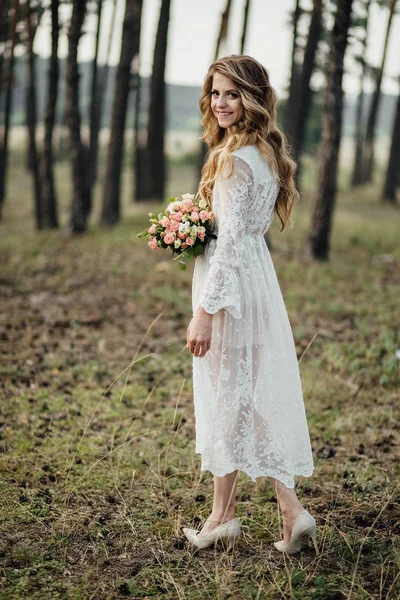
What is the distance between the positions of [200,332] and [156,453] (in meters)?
1.98

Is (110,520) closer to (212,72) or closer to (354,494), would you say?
(354,494)

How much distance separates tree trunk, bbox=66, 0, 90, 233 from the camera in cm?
1365

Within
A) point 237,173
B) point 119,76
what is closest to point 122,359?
point 237,173

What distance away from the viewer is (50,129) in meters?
15.9

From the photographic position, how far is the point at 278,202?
3.54 meters

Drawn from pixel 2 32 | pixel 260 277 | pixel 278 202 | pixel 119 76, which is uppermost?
pixel 2 32

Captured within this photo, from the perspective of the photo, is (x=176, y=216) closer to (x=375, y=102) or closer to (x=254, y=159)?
(x=254, y=159)

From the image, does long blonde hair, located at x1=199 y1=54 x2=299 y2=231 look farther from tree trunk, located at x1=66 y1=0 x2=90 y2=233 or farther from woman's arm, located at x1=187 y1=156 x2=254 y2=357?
tree trunk, located at x1=66 y1=0 x2=90 y2=233

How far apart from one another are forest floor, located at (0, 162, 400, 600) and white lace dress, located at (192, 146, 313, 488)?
0.55 meters

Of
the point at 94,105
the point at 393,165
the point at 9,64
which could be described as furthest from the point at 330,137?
the point at 94,105

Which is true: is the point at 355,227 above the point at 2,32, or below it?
below

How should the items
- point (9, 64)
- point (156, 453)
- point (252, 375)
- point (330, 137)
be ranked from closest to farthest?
point (252, 375) → point (156, 453) → point (330, 137) → point (9, 64)

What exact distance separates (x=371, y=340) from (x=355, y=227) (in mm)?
9591

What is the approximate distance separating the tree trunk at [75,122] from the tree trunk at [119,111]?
1040 mm
